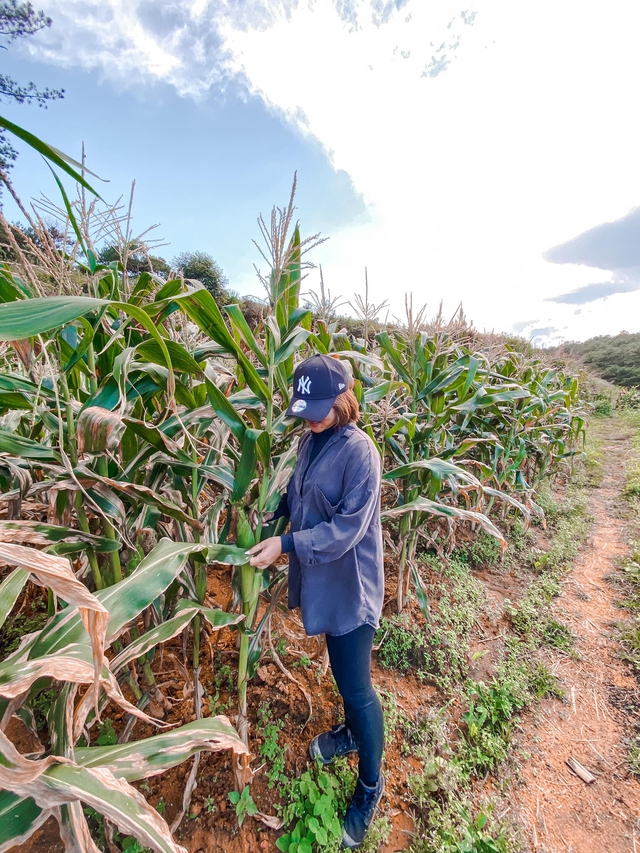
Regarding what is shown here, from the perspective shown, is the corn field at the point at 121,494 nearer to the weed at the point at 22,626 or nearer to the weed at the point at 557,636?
the weed at the point at 22,626

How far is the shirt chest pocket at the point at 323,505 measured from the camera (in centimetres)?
126

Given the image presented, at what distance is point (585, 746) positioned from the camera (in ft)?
6.05

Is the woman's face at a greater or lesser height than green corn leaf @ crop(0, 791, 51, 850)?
greater

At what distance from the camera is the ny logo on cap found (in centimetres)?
120

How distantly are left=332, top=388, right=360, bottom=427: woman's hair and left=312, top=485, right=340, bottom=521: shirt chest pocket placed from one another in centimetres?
26

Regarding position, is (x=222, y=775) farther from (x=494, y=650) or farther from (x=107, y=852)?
(x=494, y=650)

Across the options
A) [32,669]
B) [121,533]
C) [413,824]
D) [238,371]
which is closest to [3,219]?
[238,371]

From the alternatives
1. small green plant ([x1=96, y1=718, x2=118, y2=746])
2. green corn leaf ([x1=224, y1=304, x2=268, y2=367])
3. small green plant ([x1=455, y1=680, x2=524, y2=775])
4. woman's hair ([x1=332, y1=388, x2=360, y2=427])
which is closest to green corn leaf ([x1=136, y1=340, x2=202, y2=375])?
green corn leaf ([x1=224, y1=304, x2=268, y2=367])

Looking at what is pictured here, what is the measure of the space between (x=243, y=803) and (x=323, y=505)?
114 cm

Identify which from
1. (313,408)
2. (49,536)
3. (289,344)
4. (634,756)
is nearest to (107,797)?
(49,536)

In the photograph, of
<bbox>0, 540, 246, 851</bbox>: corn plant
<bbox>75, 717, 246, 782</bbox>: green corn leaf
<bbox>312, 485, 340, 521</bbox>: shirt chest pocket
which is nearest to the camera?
<bbox>0, 540, 246, 851</bbox>: corn plant

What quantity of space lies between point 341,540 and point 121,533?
71cm

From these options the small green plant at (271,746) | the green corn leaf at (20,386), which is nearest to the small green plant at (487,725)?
the small green plant at (271,746)

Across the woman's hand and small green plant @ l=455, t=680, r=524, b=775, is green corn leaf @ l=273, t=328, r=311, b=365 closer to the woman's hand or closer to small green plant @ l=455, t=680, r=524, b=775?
the woman's hand
